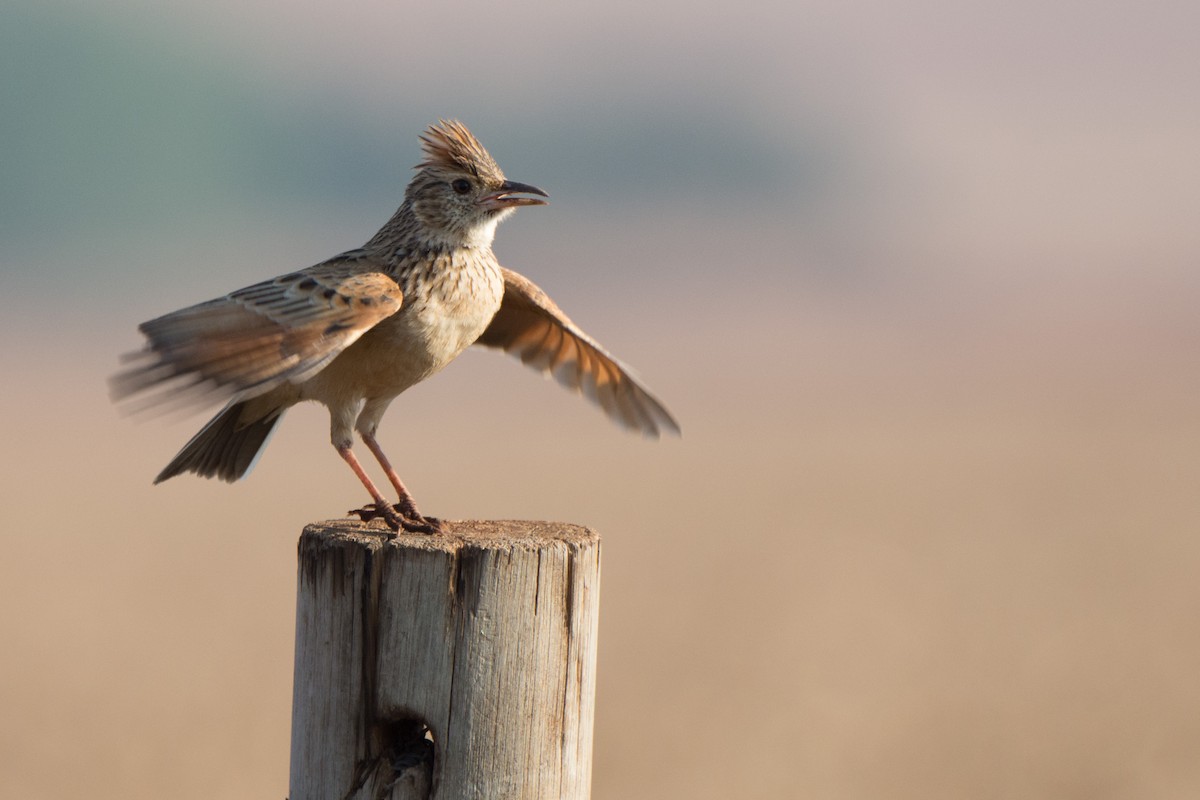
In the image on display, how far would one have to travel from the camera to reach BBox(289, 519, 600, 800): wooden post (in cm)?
350

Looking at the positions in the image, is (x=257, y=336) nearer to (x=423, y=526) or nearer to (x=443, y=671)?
(x=423, y=526)

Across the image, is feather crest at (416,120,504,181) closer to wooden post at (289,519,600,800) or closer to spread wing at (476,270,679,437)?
spread wing at (476,270,679,437)

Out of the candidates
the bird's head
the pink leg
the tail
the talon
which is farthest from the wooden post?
the bird's head

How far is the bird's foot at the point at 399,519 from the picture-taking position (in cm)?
411

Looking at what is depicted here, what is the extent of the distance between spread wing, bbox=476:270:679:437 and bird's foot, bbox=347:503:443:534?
3.16 ft

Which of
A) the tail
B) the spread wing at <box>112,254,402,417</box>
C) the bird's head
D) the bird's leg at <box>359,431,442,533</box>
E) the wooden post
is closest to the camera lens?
the wooden post

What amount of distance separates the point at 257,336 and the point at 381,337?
54 centimetres

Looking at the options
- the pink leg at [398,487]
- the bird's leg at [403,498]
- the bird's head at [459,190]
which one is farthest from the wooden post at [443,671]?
the bird's head at [459,190]

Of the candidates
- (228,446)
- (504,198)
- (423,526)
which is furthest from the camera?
(504,198)

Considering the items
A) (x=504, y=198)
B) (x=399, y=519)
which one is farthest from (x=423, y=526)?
(x=504, y=198)

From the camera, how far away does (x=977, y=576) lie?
1418 centimetres

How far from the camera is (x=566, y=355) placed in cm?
542

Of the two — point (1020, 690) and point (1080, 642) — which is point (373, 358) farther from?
point (1080, 642)

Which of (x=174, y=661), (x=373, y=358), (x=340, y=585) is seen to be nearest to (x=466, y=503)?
(x=174, y=661)
